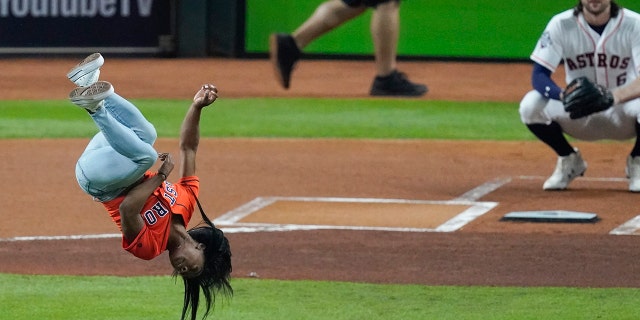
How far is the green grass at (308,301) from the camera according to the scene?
6199 millimetres

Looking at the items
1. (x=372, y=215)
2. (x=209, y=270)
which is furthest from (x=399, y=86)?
(x=209, y=270)

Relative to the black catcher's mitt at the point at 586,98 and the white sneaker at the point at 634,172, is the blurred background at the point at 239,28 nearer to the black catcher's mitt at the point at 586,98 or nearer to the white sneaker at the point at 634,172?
the white sneaker at the point at 634,172

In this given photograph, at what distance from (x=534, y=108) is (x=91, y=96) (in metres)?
4.37

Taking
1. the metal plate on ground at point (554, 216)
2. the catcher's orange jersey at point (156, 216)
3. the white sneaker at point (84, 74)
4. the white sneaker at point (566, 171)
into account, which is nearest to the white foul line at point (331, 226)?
the metal plate on ground at point (554, 216)

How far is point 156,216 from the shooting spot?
5883mm

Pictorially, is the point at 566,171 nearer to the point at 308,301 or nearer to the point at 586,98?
the point at 586,98

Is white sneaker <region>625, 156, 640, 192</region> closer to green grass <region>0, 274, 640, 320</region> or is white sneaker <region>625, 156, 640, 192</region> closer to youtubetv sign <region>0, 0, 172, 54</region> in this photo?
green grass <region>0, 274, 640, 320</region>

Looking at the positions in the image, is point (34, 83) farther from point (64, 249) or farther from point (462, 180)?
point (64, 249)

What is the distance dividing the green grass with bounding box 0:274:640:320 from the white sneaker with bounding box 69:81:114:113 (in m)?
1.15

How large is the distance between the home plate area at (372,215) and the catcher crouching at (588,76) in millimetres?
629

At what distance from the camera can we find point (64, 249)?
7.71 metres

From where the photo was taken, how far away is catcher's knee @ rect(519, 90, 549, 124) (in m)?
9.11

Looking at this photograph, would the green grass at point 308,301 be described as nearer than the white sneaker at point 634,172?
Yes

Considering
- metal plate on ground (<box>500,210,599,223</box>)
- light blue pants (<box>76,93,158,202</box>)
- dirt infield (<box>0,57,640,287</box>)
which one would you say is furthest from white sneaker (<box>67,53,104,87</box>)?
metal plate on ground (<box>500,210,599,223</box>)
